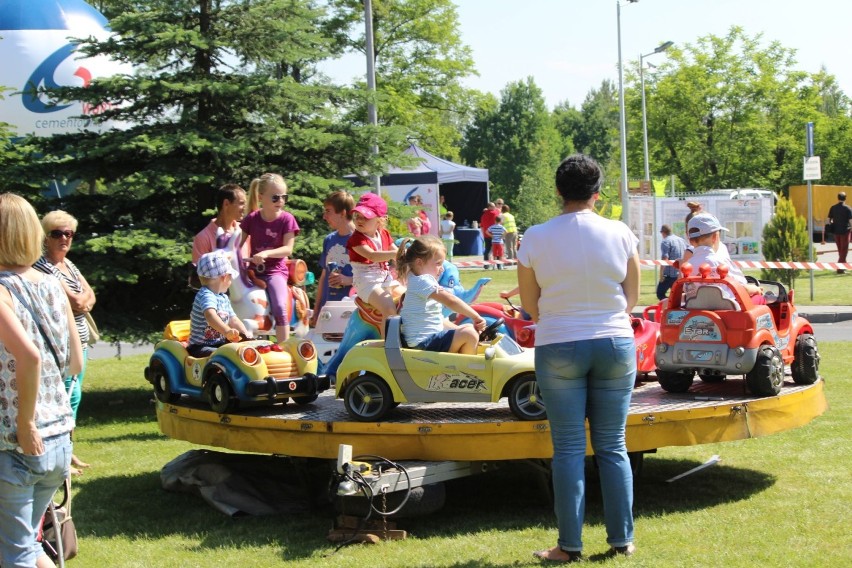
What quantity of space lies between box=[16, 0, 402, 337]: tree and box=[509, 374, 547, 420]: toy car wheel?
542cm

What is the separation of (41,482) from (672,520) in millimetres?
3722

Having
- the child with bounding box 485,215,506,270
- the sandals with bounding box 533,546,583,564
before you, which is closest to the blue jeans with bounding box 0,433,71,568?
the sandals with bounding box 533,546,583,564

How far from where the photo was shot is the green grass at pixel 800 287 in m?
23.5

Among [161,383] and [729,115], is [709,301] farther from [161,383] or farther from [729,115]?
[729,115]

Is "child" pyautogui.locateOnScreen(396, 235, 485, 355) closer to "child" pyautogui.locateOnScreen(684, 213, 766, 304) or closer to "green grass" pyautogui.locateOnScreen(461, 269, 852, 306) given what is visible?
"child" pyautogui.locateOnScreen(684, 213, 766, 304)

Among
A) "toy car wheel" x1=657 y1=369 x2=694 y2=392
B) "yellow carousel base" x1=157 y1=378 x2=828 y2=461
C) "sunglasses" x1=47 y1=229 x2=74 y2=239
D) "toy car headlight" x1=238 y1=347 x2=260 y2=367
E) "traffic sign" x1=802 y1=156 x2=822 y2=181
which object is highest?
"traffic sign" x1=802 y1=156 x2=822 y2=181

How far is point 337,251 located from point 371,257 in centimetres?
143

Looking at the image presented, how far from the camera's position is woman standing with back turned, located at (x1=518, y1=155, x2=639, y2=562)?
556cm

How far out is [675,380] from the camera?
7625 millimetres

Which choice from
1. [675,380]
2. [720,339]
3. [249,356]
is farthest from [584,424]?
[249,356]

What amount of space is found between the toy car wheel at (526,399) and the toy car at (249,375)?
1.62 metres

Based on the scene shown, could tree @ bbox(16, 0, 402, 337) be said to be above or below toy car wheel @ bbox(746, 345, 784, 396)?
above

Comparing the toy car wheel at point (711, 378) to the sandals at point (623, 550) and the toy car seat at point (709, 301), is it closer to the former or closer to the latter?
the toy car seat at point (709, 301)

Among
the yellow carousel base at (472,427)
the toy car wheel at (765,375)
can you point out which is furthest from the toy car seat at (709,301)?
the yellow carousel base at (472,427)
